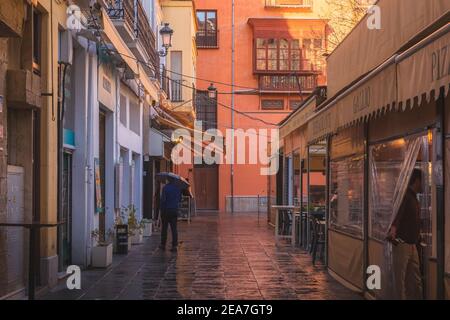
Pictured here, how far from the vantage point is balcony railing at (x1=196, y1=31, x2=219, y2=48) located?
38.6 m

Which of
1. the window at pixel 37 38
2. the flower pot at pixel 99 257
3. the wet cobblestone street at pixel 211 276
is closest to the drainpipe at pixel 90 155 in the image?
the flower pot at pixel 99 257

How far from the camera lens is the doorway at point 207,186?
3884cm

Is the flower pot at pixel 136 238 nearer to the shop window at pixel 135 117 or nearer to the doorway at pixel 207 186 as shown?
the shop window at pixel 135 117

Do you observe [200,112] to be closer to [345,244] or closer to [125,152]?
[125,152]

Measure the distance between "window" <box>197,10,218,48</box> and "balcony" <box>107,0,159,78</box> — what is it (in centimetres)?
1576

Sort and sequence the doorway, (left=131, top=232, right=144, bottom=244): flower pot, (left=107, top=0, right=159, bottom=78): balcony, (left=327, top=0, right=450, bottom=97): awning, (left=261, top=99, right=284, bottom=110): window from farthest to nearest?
the doorway
(left=261, top=99, right=284, bottom=110): window
(left=131, top=232, right=144, bottom=244): flower pot
(left=107, top=0, right=159, bottom=78): balcony
(left=327, top=0, right=450, bottom=97): awning

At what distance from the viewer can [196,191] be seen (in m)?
39.2

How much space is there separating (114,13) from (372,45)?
7363 mm

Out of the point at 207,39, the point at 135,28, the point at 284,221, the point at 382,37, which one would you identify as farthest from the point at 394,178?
the point at 207,39

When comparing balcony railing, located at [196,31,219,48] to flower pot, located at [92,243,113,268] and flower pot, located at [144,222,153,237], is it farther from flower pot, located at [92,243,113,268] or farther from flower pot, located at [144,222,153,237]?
flower pot, located at [92,243,113,268]

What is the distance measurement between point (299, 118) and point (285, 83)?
20.6m

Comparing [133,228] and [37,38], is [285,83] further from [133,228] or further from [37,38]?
[37,38]

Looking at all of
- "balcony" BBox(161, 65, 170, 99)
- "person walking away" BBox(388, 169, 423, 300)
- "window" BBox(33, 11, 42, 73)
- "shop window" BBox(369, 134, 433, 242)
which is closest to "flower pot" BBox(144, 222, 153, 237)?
"balcony" BBox(161, 65, 170, 99)

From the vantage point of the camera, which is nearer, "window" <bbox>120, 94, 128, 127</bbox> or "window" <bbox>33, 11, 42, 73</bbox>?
"window" <bbox>33, 11, 42, 73</bbox>
